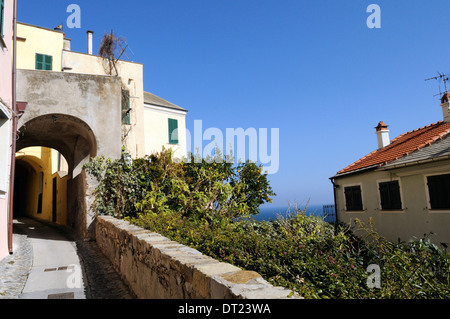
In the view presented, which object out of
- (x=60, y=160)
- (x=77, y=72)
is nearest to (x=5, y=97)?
(x=77, y=72)

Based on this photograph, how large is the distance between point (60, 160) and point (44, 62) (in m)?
5.13

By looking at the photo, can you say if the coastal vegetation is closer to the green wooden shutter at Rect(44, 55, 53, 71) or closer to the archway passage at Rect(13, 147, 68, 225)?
the archway passage at Rect(13, 147, 68, 225)

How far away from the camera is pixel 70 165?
12695 mm

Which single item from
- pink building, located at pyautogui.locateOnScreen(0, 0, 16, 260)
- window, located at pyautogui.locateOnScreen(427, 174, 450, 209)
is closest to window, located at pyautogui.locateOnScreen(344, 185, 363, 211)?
window, located at pyautogui.locateOnScreen(427, 174, 450, 209)

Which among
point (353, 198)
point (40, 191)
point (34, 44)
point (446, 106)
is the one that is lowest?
point (353, 198)

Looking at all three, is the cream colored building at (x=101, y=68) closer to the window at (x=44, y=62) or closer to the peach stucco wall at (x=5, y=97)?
the window at (x=44, y=62)

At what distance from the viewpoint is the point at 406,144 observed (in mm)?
13648

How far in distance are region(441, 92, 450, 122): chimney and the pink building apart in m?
15.4

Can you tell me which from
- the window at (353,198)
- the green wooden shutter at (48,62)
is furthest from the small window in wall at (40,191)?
the window at (353,198)

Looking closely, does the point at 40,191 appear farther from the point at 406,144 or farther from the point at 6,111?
the point at 406,144
